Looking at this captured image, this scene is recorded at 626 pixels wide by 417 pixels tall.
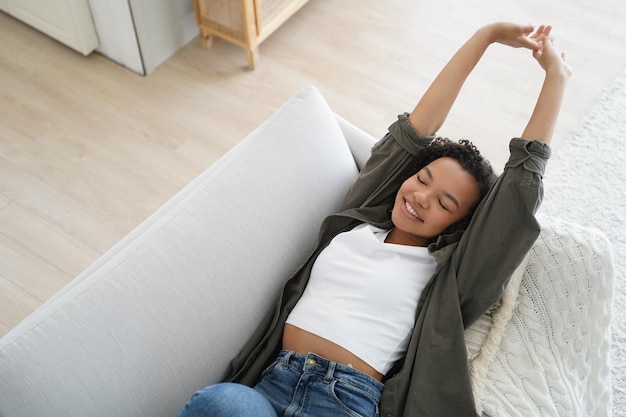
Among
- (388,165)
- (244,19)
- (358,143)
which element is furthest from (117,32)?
(388,165)

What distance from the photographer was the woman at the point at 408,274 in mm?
1260

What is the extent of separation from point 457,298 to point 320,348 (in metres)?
0.29

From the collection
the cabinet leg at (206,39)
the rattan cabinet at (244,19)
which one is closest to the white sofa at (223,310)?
the rattan cabinet at (244,19)

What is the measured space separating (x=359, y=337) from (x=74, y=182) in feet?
4.14

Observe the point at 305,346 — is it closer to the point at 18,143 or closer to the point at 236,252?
the point at 236,252

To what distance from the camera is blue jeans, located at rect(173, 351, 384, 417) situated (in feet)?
4.08

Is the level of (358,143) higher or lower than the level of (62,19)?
higher

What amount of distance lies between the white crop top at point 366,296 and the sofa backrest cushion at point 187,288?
10 centimetres

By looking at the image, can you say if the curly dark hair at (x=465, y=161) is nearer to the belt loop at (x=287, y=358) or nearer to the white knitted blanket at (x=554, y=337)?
the white knitted blanket at (x=554, y=337)

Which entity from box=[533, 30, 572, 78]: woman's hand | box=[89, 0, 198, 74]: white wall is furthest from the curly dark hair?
box=[89, 0, 198, 74]: white wall

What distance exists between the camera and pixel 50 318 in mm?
1154

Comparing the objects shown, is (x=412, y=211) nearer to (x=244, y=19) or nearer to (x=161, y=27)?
(x=244, y=19)

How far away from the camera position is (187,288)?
1.27 metres

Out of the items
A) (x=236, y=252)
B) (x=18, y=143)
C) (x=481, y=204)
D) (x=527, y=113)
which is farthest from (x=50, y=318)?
(x=527, y=113)
